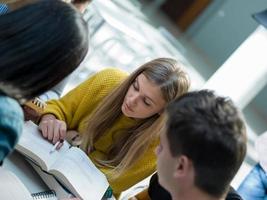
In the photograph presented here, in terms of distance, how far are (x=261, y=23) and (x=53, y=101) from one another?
2.00 m

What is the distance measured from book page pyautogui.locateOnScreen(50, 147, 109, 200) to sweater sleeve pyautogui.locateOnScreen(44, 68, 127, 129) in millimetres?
267

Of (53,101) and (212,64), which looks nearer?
(53,101)

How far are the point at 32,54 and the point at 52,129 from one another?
455 millimetres

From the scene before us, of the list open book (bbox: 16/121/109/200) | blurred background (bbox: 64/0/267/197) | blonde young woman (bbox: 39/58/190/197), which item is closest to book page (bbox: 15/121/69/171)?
open book (bbox: 16/121/109/200)

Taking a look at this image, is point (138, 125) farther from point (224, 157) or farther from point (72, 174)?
point (224, 157)

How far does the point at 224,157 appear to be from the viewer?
91 cm

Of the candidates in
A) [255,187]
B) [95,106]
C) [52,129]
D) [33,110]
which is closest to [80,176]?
[52,129]

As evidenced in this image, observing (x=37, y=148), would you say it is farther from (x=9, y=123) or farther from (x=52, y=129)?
(x=9, y=123)

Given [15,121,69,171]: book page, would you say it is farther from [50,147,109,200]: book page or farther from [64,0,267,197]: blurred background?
[64,0,267,197]: blurred background

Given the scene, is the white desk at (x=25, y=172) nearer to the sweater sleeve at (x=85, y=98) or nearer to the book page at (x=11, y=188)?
the book page at (x=11, y=188)

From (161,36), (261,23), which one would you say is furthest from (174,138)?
(161,36)

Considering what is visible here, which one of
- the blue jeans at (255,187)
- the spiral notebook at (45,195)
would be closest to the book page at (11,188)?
the spiral notebook at (45,195)

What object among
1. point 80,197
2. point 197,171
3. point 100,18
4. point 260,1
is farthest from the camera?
point 260,1

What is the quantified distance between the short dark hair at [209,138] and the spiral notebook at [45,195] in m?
0.37
